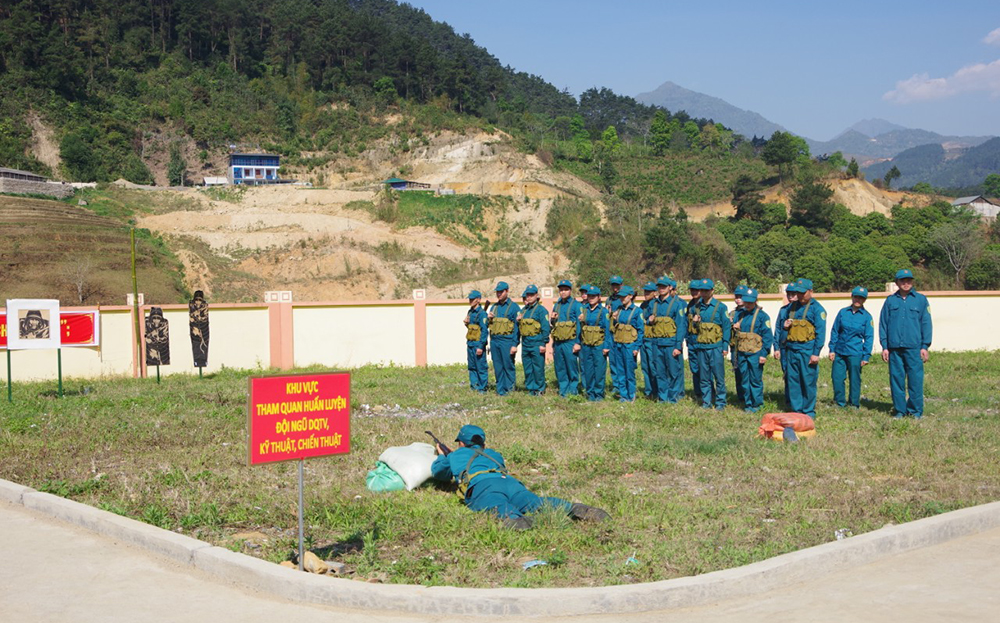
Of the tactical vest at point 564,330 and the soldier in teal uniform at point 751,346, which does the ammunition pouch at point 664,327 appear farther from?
the tactical vest at point 564,330

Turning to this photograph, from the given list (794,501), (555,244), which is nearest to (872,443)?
(794,501)

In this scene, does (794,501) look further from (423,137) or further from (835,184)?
(835,184)

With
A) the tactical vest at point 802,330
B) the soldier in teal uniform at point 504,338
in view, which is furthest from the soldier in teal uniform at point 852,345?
the soldier in teal uniform at point 504,338

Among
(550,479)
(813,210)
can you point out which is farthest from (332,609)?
(813,210)

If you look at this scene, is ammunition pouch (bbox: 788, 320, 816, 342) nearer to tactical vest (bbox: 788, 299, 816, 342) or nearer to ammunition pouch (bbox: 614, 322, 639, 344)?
tactical vest (bbox: 788, 299, 816, 342)

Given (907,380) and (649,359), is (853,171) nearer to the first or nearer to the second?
(649,359)

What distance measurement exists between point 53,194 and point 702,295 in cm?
5817

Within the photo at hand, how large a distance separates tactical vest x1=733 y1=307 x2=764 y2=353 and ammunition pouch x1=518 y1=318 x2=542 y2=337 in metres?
3.59

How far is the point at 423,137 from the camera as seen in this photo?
310 feet

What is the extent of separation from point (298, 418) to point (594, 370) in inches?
357

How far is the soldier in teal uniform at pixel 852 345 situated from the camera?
12750mm

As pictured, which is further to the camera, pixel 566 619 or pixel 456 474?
pixel 456 474

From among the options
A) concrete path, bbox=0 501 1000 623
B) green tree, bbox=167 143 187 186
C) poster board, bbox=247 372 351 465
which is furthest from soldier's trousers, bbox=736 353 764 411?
green tree, bbox=167 143 187 186

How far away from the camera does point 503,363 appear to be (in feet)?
50.4
